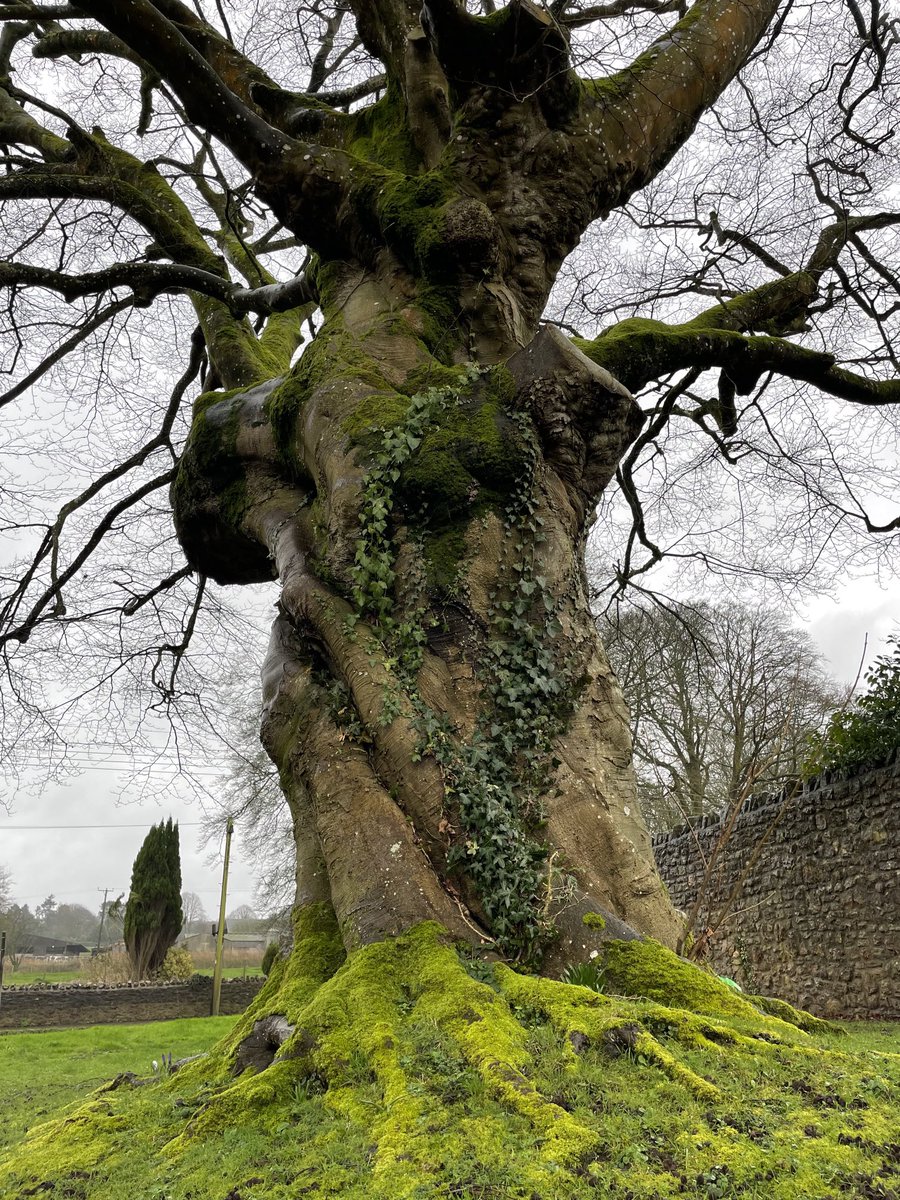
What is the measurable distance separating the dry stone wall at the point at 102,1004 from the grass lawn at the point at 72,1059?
1345mm

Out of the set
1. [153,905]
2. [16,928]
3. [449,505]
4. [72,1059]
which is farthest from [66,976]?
[449,505]

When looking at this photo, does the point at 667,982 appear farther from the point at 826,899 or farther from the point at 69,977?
the point at 69,977

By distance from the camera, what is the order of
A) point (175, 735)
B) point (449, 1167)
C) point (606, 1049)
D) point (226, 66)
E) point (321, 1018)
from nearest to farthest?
1. point (449, 1167)
2. point (606, 1049)
3. point (321, 1018)
4. point (226, 66)
5. point (175, 735)

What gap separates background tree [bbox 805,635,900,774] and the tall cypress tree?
68.8 ft

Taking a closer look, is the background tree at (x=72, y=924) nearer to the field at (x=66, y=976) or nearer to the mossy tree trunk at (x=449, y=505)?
the field at (x=66, y=976)

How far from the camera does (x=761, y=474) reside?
8.20 metres

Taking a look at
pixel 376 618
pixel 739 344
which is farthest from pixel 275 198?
pixel 739 344

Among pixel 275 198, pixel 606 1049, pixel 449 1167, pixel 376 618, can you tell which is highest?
pixel 275 198

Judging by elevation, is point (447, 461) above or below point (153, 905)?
above

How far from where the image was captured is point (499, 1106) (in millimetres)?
2059

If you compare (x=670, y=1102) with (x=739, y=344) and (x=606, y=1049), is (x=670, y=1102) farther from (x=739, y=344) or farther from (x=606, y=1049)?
(x=739, y=344)

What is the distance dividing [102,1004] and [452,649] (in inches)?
743

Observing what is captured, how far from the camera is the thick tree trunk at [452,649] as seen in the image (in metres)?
3.17

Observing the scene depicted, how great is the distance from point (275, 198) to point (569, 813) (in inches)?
148
